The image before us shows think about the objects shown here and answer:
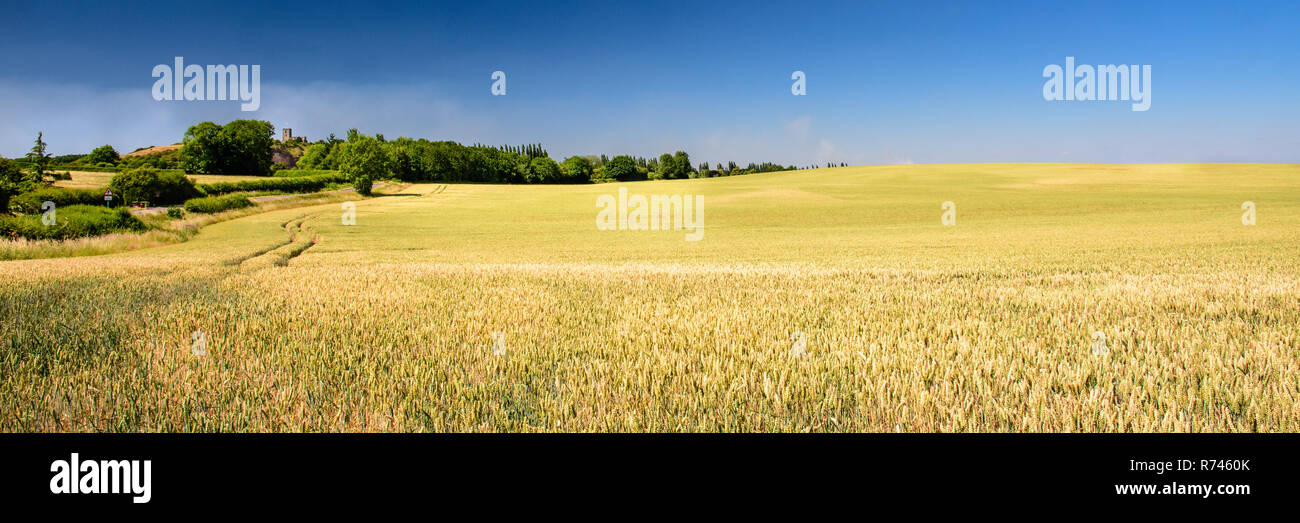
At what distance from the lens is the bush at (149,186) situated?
54844 mm

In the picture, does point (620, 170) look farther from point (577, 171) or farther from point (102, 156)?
point (102, 156)

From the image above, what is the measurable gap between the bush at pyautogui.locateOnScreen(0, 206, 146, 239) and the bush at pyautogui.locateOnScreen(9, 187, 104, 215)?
292 cm

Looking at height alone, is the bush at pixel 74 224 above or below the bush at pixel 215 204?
below

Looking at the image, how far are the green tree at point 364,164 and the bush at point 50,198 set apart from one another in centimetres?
3741

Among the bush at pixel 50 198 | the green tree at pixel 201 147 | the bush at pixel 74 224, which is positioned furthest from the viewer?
the green tree at pixel 201 147

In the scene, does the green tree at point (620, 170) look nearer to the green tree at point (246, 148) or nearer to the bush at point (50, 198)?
the green tree at point (246, 148)

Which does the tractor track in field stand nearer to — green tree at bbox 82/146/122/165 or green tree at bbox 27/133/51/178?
green tree at bbox 27/133/51/178

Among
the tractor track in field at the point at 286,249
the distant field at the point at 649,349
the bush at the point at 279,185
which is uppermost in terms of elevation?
the bush at the point at 279,185

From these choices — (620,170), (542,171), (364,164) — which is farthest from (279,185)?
(620,170)

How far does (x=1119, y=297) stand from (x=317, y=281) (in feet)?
46.1

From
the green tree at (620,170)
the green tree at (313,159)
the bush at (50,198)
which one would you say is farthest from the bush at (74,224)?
the green tree at (620,170)

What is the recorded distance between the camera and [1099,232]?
3066 centimetres

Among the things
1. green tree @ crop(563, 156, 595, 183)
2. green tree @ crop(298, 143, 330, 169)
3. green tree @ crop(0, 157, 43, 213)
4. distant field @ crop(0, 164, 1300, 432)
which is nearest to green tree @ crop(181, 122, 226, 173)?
green tree @ crop(298, 143, 330, 169)
